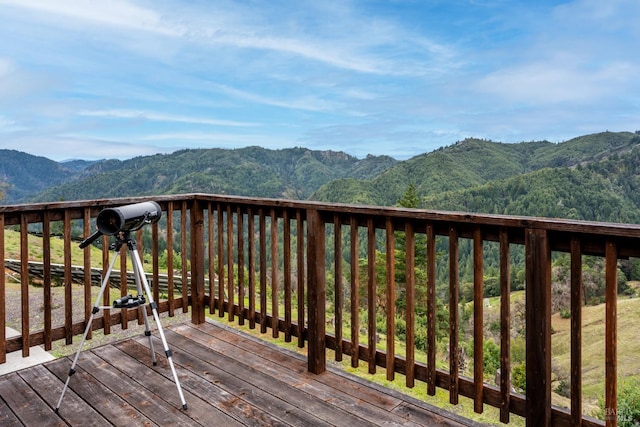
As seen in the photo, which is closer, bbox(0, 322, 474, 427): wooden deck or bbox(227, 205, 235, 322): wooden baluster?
bbox(0, 322, 474, 427): wooden deck

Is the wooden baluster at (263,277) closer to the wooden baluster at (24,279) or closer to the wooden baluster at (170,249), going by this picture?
the wooden baluster at (170,249)

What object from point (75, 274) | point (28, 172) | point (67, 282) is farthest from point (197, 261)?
point (28, 172)

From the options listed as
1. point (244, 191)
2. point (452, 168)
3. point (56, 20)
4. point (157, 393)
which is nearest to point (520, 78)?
point (452, 168)

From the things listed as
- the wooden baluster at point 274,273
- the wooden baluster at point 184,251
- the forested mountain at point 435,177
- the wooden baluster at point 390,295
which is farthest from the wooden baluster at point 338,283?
the forested mountain at point 435,177

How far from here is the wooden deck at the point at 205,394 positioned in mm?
2254

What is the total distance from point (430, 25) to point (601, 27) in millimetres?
35868

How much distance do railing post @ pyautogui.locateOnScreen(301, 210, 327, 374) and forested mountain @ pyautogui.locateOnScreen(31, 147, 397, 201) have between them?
64990 mm

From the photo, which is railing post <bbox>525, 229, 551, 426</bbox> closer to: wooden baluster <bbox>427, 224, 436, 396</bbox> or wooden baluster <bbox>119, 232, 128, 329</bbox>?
wooden baluster <bbox>427, 224, 436, 396</bbox>

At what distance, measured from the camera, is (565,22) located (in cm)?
5703

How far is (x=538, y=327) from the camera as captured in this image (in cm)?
203

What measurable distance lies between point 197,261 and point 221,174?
86232 mm

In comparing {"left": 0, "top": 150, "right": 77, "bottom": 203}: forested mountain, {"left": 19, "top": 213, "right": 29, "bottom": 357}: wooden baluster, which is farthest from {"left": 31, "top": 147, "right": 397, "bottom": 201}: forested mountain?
{"left": 19, "top": 213, "right": 29, "bottom": 357}: wooden baluster

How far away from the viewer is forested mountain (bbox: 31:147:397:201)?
8025 centimetres

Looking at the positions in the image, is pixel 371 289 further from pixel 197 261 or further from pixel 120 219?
pixel 197 261
